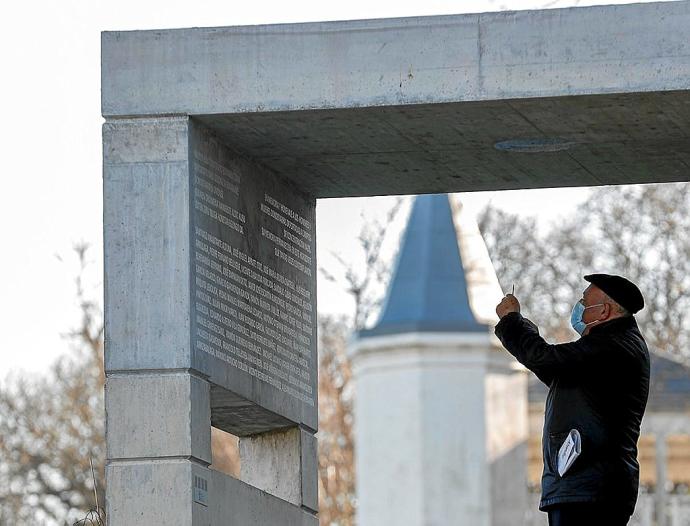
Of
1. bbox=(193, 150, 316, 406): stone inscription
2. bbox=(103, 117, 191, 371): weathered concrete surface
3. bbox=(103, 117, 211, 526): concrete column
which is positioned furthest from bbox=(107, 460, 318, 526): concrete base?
bbox=(193, 150, 316, 406): stone inscription

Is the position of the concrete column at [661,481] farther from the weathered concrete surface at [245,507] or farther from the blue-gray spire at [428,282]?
the weathered concrete surface at [245,507]

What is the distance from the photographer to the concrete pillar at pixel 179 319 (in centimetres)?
955

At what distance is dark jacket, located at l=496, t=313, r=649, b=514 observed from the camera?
8812mm

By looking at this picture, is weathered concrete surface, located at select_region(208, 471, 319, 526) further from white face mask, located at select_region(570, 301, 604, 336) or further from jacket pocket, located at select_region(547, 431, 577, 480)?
white face mask, located at select_region(570, 301, 604, 336)

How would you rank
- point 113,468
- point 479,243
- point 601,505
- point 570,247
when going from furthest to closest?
point 570,247 < point 479,243 < point 113,468 < point 601,505

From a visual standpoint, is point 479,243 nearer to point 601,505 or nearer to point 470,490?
point 470,490

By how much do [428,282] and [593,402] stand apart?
62.5 feet

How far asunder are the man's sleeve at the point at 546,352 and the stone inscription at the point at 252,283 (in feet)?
4.93

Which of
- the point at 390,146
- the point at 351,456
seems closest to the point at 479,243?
the point at 351,456

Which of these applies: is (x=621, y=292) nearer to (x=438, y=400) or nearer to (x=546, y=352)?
(x=546, y=352)

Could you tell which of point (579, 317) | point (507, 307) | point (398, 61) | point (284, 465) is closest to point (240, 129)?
point (398, 61)

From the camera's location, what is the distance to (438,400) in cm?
2677

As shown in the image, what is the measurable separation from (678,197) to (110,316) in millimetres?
23504

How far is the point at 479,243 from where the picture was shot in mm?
28766
